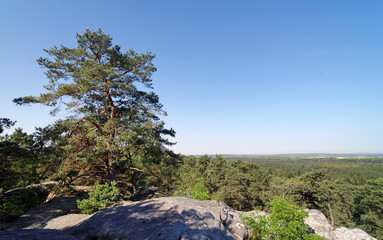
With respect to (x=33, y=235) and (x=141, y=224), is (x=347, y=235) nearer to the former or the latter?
(x=141, y=224)

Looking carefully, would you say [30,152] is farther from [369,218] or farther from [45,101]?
[369,218]

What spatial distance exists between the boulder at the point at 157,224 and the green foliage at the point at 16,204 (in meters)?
5.06

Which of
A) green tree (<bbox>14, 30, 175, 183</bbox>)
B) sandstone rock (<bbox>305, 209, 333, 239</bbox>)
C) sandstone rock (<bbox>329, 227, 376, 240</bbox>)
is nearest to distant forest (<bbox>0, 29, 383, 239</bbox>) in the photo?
green tree (<bbox>14, 30, 175, 183</bbox>)

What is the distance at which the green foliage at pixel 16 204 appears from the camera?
7.50 meters

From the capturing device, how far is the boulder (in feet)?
14.2

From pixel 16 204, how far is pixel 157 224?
9.46m

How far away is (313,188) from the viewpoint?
21859 millimetres

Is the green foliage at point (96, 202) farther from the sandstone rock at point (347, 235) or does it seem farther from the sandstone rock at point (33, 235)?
the sandstone rock at point (347, 235)

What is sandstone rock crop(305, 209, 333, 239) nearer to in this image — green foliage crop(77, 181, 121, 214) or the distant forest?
the distant forest

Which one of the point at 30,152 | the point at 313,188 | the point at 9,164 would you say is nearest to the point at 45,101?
the point at 30,152

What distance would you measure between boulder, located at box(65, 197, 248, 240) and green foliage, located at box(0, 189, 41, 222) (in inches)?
199

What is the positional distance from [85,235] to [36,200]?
8746 millimetres

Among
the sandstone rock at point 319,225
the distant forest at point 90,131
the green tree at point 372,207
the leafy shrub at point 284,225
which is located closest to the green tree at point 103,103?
the distant forest at point 90,131

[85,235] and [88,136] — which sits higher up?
[88,136]
